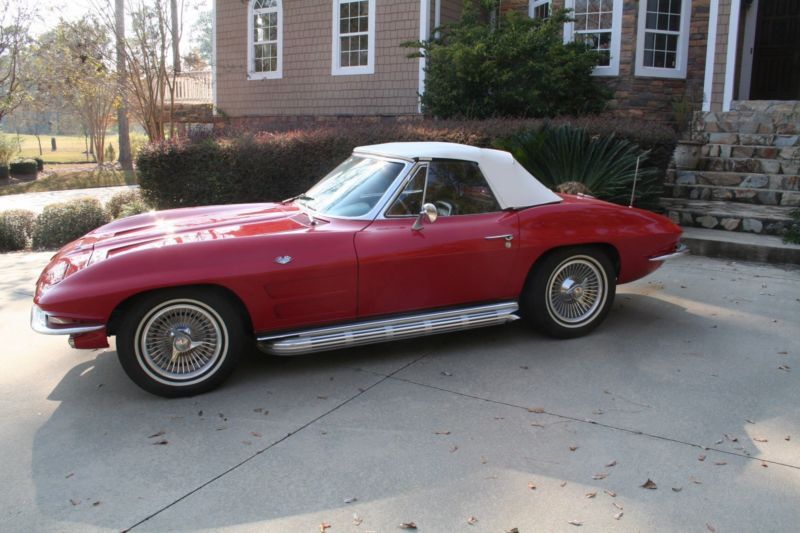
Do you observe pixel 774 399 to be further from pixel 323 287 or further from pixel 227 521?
pixel 227 521

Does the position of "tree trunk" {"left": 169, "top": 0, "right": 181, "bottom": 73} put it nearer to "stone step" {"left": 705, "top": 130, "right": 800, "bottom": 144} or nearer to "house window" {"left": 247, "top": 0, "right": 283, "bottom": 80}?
"house window" {"left": 247, "top": 0, "right": 283, "bottom": 80}

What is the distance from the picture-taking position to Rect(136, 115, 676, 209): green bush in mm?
8995

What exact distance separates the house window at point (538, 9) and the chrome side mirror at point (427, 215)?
38.7 feet

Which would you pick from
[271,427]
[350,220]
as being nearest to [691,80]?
[350,220]

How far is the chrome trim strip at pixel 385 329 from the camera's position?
434 cm

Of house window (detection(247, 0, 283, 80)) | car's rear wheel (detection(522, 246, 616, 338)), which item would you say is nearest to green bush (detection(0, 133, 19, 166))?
house window (detection(247, 0, 283, 80))

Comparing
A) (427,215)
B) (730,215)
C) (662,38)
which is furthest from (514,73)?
(427,215)

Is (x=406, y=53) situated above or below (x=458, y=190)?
above

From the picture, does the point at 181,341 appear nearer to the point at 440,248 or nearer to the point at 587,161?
the point at 440,248

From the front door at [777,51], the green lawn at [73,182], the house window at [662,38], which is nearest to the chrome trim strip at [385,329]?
the house window at [662,38]

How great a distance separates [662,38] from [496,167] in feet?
34.0

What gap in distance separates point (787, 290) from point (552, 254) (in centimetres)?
308

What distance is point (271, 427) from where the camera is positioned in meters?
3.83

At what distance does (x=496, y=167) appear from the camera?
5148 mm
